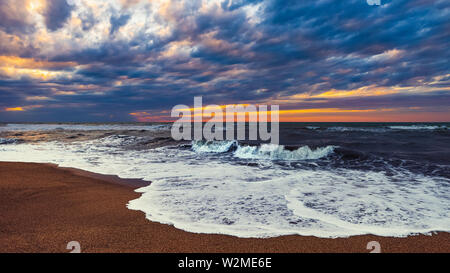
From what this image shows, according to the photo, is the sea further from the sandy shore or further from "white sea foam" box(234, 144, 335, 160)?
"white sea foam" box(234, 144, 335, 160)

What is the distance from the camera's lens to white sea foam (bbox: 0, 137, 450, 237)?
3236 millimetres

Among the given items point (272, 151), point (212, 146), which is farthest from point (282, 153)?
point (212, 146)

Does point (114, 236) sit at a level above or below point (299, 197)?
above

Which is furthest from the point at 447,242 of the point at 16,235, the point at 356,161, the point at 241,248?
the point at 356,161

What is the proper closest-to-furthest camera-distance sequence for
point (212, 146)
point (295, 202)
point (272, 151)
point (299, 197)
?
point (295, 202), point (299, 197), point (272, 151), point (212, 146)

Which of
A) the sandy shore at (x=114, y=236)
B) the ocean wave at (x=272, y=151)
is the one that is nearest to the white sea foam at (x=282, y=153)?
the ocean wave at (x=272, y=151)

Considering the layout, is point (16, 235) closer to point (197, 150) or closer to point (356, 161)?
point (356, 161)

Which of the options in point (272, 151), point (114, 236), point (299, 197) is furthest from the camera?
point (272, 151)

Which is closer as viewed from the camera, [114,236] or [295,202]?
[114,236]

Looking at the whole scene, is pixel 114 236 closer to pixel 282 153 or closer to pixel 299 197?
pixel 299 197

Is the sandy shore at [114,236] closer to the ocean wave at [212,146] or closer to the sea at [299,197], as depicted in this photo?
the sea at [299,197]

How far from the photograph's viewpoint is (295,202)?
4344mm
